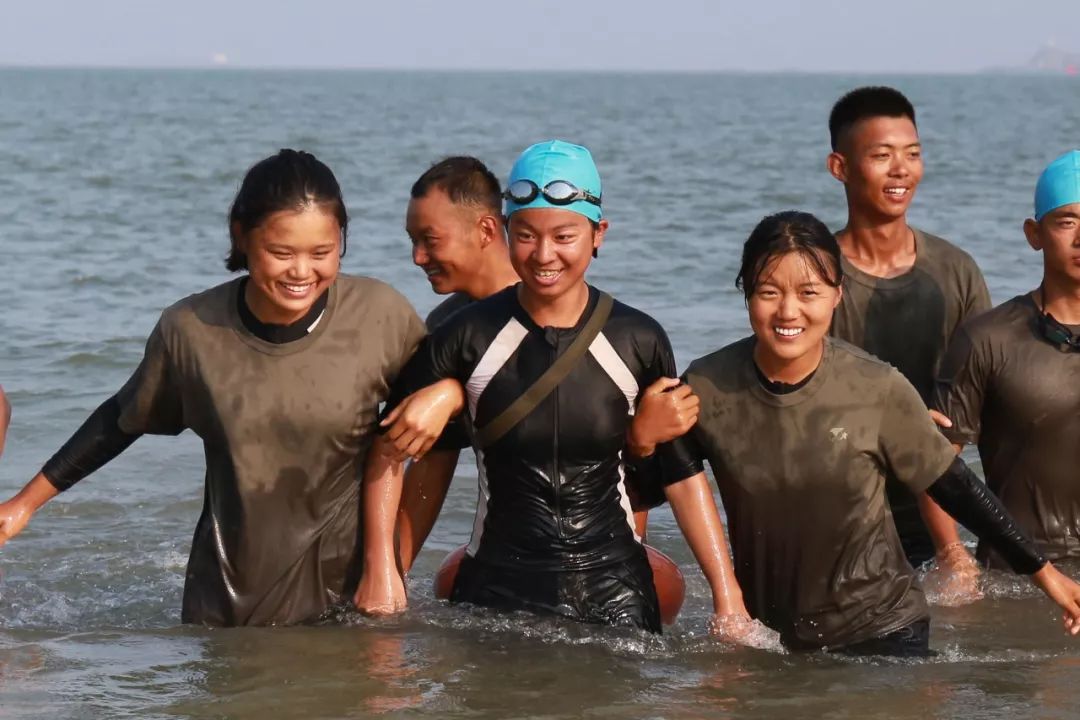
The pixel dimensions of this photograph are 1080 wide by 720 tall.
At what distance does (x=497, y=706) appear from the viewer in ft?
16.4

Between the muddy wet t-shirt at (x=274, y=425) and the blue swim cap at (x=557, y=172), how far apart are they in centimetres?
57

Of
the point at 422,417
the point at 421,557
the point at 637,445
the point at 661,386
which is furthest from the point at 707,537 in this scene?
the point at 421,557

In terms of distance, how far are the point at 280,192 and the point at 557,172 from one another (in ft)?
2.69

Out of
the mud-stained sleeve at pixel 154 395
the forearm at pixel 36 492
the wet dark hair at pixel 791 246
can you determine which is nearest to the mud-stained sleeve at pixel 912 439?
the wet dark hair at pixel 791 246

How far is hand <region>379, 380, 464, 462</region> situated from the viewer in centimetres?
490

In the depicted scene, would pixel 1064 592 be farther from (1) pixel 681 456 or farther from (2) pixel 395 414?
(2) pixel 395 414

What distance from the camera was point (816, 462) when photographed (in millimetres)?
4906

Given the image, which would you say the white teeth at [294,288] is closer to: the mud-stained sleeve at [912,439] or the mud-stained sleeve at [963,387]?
the mud-stained sleeve at [912,439]

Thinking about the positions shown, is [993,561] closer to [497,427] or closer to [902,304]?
[902,304]

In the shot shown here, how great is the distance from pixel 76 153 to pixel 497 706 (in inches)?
1152

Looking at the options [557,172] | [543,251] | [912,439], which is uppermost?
[557,172]

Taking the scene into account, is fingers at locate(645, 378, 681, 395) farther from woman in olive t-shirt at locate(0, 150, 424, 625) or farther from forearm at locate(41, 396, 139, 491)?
forearm at locate(41, 396, 139, 491)

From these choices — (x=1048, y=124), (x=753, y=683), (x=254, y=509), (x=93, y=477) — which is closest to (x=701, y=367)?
(x=753, y=683)

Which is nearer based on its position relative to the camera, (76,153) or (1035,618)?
(1035,618)
